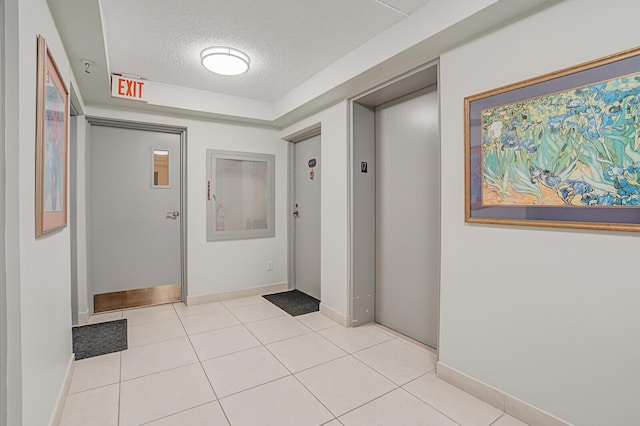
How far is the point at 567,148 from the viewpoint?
1.58 meters

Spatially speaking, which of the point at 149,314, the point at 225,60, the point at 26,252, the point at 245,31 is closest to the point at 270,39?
the point at 245,31

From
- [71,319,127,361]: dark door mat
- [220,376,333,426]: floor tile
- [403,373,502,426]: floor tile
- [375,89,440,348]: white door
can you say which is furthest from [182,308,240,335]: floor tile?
[403,373,502,426]: floor tile

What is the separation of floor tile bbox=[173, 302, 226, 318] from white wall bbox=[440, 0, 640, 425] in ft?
8.38

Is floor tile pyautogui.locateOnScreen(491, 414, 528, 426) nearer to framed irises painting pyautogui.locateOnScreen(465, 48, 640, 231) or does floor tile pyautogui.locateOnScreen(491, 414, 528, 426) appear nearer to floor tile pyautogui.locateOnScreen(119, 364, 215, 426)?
framed irises painting pyautogui.locateOnScreen(465, 48, 640, 231)

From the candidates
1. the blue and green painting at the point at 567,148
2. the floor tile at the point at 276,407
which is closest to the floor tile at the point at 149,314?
the floor tile at the point at 276,407

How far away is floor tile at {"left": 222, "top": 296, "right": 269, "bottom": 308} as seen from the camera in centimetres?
382

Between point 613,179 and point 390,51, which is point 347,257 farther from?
point 613,179

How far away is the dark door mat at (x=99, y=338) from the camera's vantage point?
260 centimetres

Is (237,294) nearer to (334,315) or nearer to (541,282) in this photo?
(334,315)

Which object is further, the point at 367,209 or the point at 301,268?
the point at 301,268

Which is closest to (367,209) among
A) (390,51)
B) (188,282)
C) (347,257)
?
(347,257)

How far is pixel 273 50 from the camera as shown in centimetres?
264

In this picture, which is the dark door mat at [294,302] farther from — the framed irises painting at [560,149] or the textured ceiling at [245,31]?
the textured ceiling at [245,31]

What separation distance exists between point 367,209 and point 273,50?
165 cm
